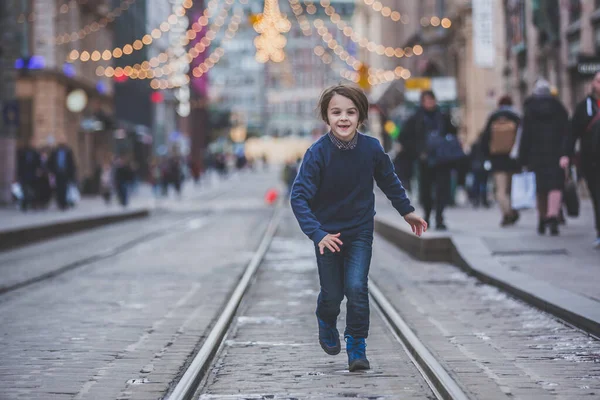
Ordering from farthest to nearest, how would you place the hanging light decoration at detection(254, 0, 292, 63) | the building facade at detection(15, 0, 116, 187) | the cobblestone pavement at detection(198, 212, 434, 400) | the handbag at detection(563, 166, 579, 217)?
the building facade at detection(15, 0, 116, 187) → the hanging light decoration at detection(254, 0, 292, 63) → the handbag at detection(563, 166, 579, 217) → the cobblestone pavement at detection(198, 212, 434, 400)

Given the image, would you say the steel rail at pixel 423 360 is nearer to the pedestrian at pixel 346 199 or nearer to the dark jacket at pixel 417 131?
the pedestrian at pixel 346 199

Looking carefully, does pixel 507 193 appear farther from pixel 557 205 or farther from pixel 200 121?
pixel 200 121

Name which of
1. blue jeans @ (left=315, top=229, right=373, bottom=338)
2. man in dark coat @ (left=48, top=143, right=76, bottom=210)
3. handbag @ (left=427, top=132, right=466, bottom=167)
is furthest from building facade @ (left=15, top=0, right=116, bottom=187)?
blue jeans @ (left=315, top=229, right=373, bottom=338)

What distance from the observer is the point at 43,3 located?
45.5 metres

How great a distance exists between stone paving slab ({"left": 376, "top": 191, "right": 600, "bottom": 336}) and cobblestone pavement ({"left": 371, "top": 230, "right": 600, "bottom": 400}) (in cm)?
13

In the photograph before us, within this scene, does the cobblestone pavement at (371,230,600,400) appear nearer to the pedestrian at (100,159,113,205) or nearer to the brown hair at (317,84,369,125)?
the brown hair at (317,84,369,125)

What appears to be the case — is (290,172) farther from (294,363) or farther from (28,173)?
(294,363)

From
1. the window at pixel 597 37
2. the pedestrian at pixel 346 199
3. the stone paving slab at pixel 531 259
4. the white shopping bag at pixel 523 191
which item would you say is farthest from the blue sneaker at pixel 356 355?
the window at pixel 597 37

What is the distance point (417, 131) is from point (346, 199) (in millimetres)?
8646

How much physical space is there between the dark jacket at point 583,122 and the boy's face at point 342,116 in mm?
7243

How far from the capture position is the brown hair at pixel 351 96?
6477 millimetres

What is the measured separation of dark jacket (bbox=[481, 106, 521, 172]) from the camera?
1686 centimetres

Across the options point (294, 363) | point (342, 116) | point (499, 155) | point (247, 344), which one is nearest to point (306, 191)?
point (342, 116)

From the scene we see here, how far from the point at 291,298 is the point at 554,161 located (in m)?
5.38
